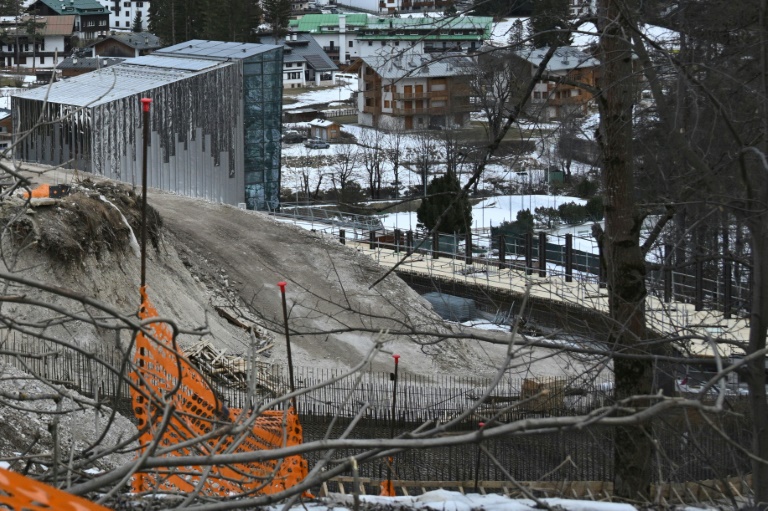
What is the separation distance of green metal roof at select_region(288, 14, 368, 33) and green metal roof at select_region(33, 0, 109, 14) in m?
18.2

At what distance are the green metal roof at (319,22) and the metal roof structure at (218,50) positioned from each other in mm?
55997

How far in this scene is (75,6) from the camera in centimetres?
10250

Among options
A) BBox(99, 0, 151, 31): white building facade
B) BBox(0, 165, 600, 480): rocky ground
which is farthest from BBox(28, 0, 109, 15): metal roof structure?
BBox(0, 165, 600, 480): rocky ground

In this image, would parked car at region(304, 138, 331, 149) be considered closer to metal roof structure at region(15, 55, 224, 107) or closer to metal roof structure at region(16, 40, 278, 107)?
metal roof structure at region(16, 40, 278, 107)

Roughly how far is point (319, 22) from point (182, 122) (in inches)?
2692

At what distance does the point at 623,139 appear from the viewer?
7711 millimetres

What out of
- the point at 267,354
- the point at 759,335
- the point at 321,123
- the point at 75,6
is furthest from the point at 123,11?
the point at 759,335

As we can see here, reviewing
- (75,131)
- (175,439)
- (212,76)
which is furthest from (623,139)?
(212,76)

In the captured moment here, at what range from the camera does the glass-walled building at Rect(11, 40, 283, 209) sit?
110ft

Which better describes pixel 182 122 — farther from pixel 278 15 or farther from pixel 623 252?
pixel 278 15

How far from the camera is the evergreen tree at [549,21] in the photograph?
7652 mm

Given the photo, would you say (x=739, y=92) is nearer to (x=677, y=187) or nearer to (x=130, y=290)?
(x=677, y=187)

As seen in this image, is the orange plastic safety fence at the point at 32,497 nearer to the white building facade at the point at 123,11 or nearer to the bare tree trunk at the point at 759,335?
the bare tree trunk at the point at 759,335

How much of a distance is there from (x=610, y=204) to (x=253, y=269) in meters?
19.5
